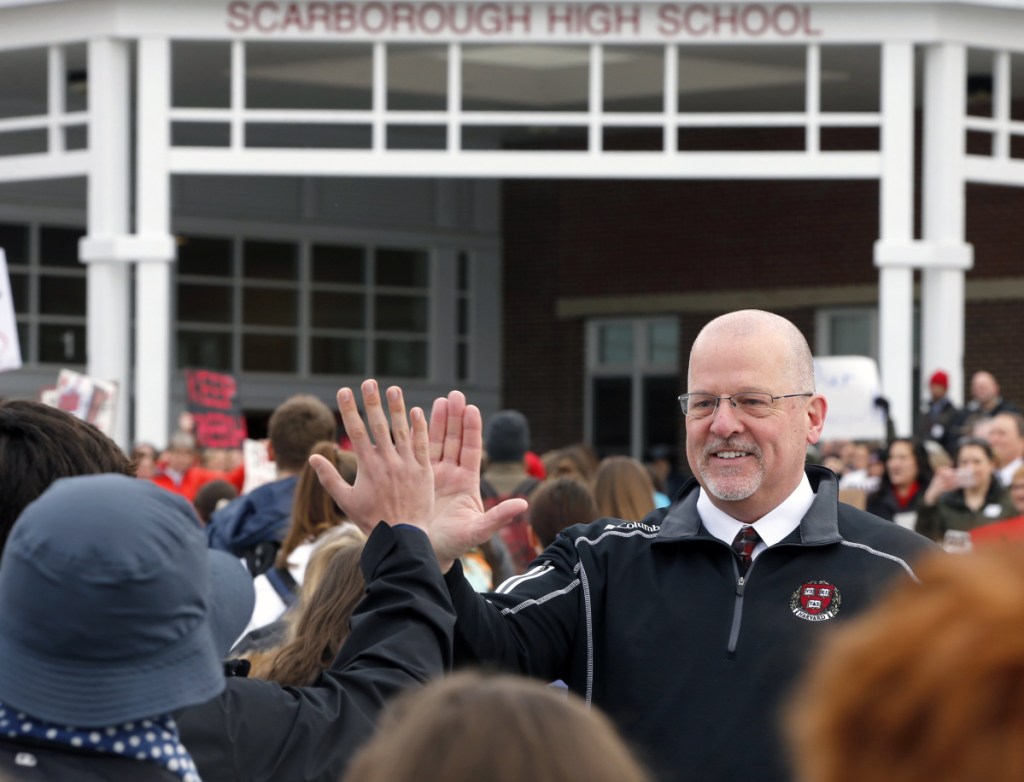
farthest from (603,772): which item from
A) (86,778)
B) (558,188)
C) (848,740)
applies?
(558,188)

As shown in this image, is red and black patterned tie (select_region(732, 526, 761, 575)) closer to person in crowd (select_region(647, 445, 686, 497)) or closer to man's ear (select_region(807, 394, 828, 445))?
man's ear (select_region(807, 394, 828, 445))

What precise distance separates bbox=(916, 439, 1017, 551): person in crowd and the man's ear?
219 inches

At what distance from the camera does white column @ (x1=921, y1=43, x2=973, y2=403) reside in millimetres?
14805

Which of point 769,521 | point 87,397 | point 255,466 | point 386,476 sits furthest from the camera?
point 87,397

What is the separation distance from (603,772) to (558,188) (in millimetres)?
22233

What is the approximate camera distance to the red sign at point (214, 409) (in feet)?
44.7

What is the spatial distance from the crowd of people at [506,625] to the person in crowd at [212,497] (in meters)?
2.83

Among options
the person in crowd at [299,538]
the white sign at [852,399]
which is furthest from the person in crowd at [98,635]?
the white sign at [852,399]

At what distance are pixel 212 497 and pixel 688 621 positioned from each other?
532 cm

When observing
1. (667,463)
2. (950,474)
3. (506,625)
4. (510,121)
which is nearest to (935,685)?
(506,625)

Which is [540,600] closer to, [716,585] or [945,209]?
[716,585]

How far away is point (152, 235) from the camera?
14.7 meters

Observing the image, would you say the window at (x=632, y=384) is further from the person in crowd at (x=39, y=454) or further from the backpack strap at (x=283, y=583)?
the person in crowd at (x=39, y=454)

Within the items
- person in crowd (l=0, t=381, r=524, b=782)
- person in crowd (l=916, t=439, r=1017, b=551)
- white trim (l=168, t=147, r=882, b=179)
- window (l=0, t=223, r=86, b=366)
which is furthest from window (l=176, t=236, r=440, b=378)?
person in crowd (l=0, t=381, r=524, b=782)
